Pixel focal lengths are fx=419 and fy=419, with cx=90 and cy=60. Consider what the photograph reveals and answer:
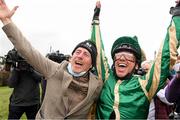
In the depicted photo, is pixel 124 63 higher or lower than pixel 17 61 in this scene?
lower

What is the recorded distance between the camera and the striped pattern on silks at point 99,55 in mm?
4695

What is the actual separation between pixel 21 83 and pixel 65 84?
2939mm

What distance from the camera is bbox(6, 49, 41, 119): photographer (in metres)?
7.11

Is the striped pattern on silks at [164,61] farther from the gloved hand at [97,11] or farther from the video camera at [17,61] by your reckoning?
the video camera at [17,61]

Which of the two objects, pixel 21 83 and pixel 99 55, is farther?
pixel 21 83

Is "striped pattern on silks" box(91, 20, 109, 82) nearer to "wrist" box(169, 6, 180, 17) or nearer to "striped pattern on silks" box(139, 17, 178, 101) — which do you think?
"striped pattern on silks" box(139, 17, 178, 101)

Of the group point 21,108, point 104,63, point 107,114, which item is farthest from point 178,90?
point 21,108

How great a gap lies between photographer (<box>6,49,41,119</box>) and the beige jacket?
2670 millimetres

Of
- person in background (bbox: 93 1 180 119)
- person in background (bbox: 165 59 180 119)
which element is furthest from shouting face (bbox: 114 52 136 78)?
person in background (bbox: 165 59 180 119)

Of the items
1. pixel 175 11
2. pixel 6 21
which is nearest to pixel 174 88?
pixel 175 11

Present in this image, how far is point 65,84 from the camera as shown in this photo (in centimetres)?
439

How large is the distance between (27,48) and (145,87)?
4.11ft

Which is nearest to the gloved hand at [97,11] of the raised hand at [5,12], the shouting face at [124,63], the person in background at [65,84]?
the person in background at [65,84]

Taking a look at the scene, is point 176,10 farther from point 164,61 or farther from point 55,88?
point 55,88
